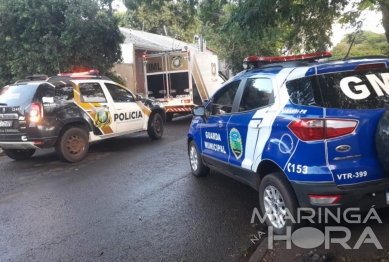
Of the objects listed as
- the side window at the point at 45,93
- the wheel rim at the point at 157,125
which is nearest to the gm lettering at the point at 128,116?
the wheel rim at the point at 157,125

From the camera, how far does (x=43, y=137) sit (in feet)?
25.7

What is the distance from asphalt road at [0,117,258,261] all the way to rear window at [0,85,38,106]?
1426 mm

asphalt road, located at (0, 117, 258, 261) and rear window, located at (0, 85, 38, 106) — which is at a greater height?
rear window, located at (0, 85, 38, 106)

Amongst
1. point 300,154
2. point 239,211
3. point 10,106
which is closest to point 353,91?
point 300,154

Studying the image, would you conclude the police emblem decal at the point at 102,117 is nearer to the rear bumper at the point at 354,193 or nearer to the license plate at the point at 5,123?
the license plate at the point at 5,123

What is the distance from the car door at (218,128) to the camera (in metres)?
5.29

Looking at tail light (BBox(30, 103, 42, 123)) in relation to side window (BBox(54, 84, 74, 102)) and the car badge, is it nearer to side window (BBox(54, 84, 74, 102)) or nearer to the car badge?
side window (BBox(54, 84, 74, 102))

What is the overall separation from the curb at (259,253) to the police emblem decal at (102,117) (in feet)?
19.6

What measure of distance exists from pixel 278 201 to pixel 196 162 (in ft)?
8.91

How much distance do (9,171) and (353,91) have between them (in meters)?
7.03

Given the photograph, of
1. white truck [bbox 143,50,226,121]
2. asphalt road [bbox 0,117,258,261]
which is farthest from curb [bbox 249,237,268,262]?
white truck [bbox 143,50,226,121]

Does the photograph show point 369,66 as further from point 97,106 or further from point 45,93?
point 97,106

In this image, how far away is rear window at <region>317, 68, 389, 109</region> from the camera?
11.8 ft

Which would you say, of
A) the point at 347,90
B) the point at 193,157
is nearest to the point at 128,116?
the point at 193,157
